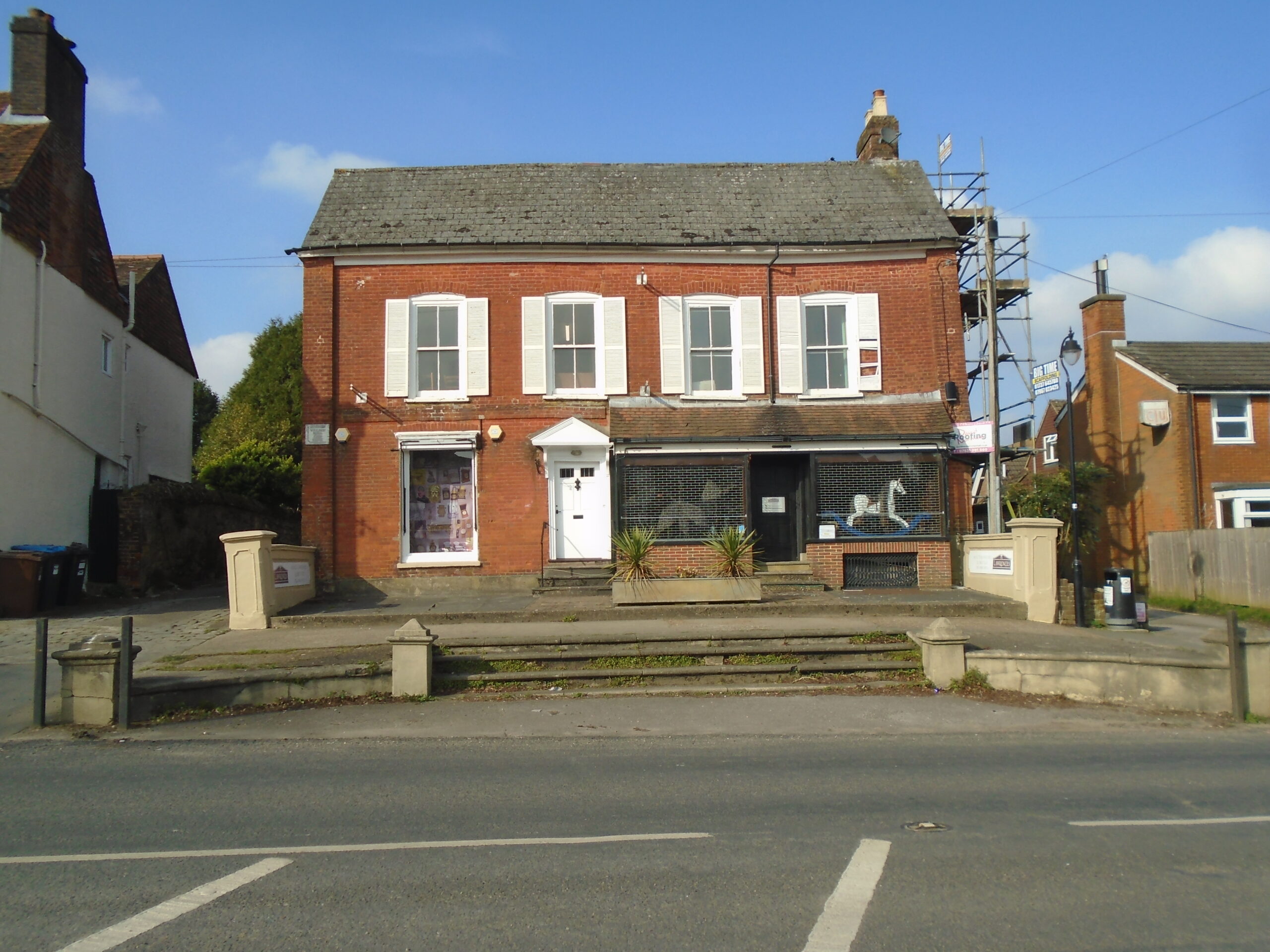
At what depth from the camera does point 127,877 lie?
17.0 ft

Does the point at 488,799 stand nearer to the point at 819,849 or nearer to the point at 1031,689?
the point at 819,849

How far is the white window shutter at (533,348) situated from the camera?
18234 mm

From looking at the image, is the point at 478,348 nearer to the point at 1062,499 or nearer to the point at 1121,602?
the point at 1121,602

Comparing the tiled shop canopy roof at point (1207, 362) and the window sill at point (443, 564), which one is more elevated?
the tiled shop canopy roof at point (1207, 362)

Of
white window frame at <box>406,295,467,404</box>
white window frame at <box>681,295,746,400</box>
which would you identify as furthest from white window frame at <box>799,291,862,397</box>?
white window frame at <box>406,295,467,404</box>

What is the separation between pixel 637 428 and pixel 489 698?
26.7 feet

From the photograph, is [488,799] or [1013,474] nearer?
[488,799]

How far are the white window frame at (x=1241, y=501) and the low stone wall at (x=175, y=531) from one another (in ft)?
86.9

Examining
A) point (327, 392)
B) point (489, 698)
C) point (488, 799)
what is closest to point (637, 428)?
point (327, 392)

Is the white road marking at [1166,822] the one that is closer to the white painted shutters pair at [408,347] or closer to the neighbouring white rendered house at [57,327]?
the white painted shutters pair at [408,347]

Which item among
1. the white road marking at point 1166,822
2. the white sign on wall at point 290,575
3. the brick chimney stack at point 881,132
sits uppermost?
the brick chimney stack at point 881,132

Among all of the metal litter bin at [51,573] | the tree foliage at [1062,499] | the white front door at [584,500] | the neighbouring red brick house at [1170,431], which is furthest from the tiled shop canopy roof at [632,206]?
the neighbouring red brick house at [1170,431]

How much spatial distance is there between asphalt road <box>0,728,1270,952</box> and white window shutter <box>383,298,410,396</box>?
33.5 ft

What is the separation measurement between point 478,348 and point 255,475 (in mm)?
12772
